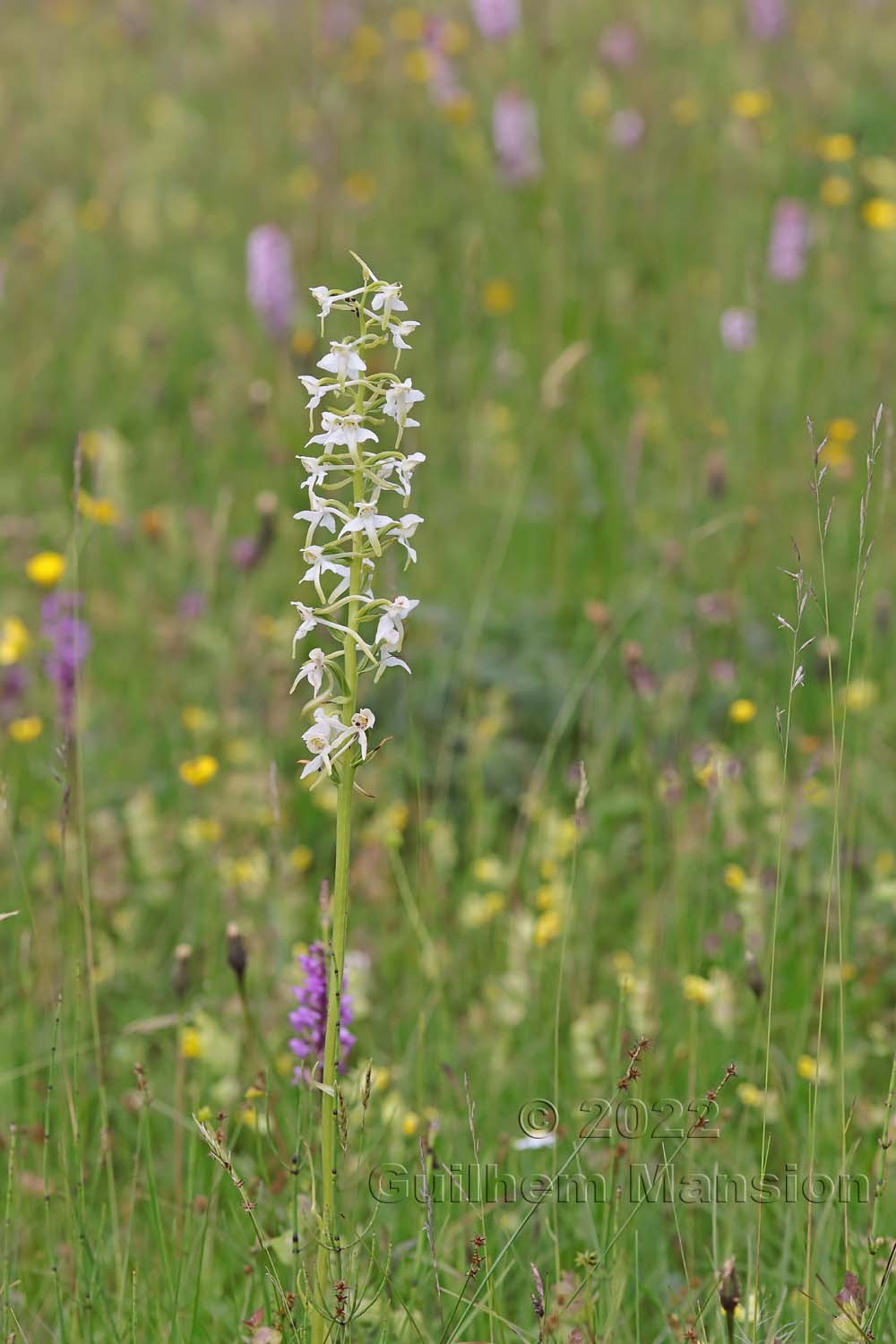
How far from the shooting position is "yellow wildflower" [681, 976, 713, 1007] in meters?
1.86

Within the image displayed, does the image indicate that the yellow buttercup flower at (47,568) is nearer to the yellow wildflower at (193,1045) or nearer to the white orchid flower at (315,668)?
the yellow wildflower at (193,1045)

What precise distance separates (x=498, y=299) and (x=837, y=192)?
49.3 inches

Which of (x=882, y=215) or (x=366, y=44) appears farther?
(x=366, y=44)

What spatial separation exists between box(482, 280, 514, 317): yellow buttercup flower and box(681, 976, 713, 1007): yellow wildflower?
3074mm

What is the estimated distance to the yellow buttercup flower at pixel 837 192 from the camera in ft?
15.5

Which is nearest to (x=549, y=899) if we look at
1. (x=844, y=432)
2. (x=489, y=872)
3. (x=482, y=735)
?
(x=489, y=872)

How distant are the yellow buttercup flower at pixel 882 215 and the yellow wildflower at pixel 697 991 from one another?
3.24 m

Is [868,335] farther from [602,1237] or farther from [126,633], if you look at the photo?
[602,1237]

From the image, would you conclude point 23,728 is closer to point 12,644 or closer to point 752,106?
point 12,644

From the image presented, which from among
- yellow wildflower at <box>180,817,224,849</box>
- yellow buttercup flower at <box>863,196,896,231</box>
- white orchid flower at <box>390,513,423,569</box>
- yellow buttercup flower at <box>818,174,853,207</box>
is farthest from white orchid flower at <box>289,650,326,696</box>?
yellow buttercup flower at <box>818,174,853,207</box>

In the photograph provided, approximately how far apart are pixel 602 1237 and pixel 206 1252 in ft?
1.48

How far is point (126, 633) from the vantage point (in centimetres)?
335

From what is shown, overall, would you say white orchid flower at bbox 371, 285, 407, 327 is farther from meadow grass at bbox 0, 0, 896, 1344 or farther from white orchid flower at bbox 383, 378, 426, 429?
meadow grass at bbox 0, 0, 896, 1344

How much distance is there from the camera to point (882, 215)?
14.5 feet
